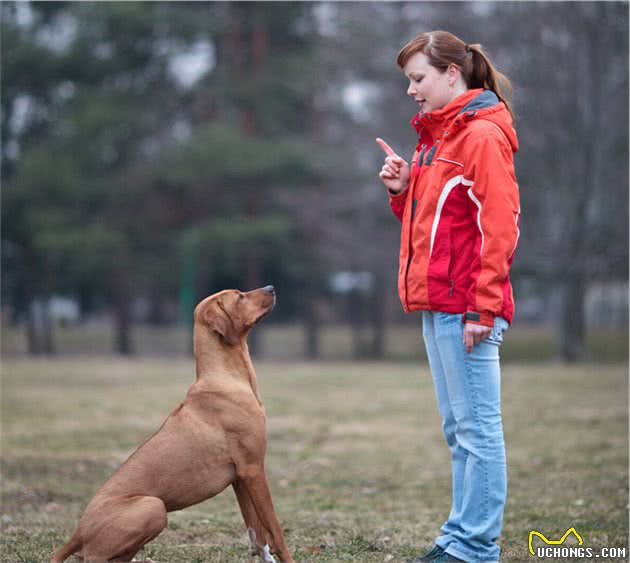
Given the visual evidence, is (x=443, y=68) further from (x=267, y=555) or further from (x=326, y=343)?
(x=326, y=343)

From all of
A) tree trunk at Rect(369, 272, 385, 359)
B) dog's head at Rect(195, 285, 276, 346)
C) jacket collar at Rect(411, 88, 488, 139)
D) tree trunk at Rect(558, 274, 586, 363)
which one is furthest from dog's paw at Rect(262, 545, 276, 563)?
tree trunk at Rect(369, 272, 385, 359)

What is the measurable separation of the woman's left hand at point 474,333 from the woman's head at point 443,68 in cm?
105

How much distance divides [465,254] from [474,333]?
37 centimetres

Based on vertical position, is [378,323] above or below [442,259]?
below

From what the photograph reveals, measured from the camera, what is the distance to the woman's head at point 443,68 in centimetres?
434

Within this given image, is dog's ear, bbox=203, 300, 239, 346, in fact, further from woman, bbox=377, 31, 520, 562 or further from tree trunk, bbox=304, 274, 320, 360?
tree trunk, bbox=304, 274, 320, 360

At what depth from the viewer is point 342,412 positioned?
44.0 ft

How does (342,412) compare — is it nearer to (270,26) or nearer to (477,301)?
(477,301)

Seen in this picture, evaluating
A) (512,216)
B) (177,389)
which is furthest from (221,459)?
(177,389)

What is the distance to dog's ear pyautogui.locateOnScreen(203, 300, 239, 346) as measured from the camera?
4848 millimetres

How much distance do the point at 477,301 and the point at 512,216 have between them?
40 centimetres

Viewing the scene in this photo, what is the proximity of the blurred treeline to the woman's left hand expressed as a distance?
1860cm

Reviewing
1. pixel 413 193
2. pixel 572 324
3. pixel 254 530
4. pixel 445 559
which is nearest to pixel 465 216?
pixel 413 193

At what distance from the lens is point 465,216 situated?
4254mm
